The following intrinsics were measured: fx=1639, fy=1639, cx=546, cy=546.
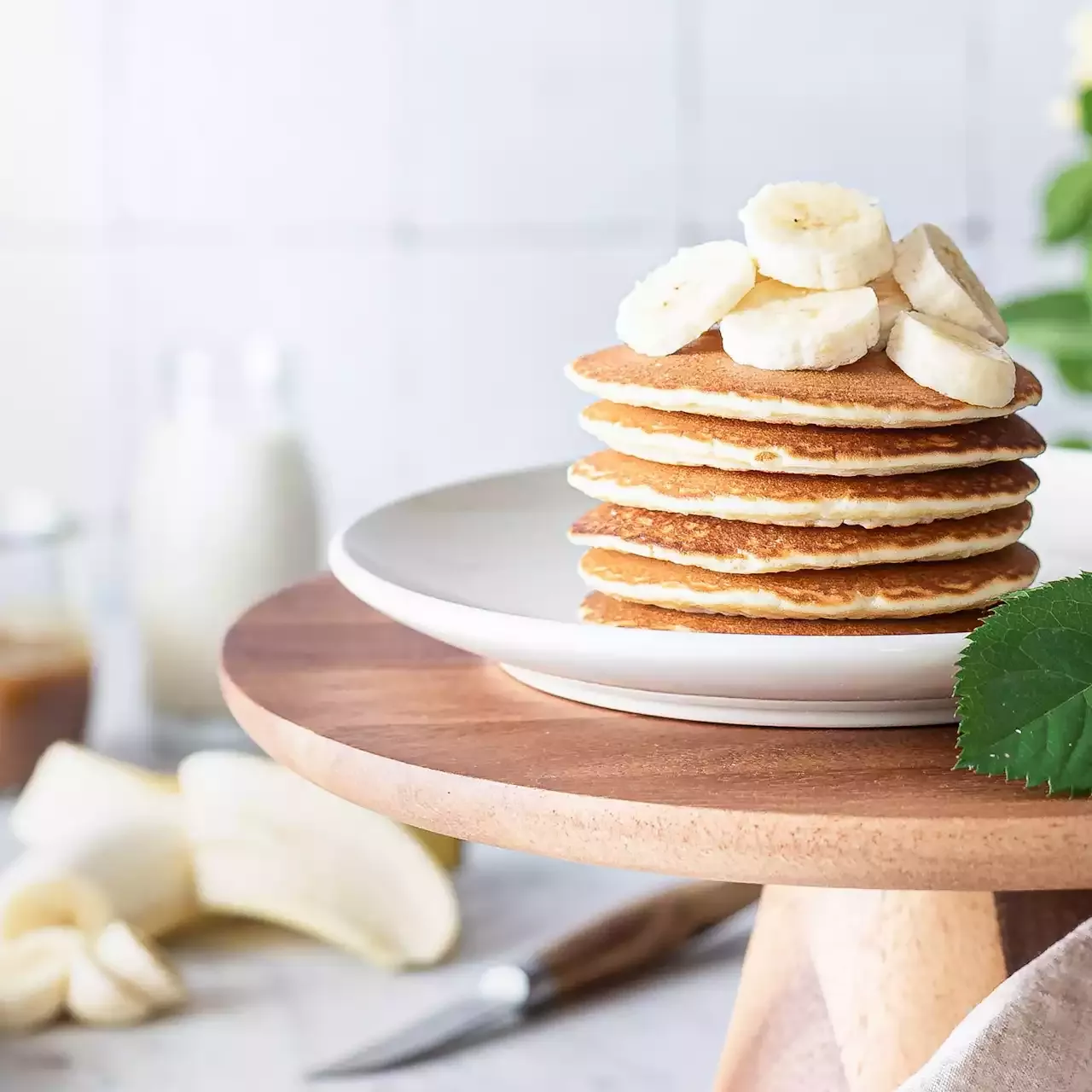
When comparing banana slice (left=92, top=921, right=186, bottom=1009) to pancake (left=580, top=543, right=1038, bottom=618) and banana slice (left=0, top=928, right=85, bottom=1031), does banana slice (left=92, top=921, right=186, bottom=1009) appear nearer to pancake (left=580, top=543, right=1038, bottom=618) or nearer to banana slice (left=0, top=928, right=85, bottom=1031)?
banana slice (left=0, top=928, right=85, bottom=1031)

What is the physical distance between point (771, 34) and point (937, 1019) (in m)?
1.59

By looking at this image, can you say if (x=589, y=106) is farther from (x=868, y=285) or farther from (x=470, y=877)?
(x=868, y=285)

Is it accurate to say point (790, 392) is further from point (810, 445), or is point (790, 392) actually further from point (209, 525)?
point (209, 525)

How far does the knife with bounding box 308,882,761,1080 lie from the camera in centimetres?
85

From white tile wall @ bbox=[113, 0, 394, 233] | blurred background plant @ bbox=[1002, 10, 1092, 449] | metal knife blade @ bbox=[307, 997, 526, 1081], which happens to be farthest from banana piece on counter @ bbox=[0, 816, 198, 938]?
white tile wall @ bbox=[113, 0, 394, 233]

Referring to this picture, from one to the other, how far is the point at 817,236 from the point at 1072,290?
104 cm

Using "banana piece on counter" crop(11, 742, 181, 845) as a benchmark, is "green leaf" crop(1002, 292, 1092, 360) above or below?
above

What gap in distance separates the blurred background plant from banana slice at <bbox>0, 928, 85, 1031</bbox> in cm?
83

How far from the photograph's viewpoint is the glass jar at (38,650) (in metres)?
1.33

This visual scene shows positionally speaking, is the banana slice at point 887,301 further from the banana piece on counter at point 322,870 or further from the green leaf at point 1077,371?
the green leaf at point 1077,371

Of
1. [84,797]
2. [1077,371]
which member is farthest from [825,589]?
[1077,371]

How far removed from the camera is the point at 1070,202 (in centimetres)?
135

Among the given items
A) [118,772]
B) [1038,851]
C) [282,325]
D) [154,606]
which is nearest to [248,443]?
[154,606]

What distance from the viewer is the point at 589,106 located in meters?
2.03
